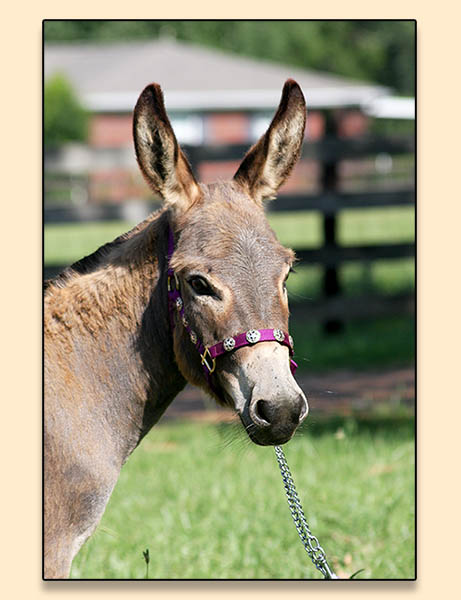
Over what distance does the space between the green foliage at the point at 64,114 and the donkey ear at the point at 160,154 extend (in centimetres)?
1935

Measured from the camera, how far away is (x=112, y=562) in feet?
12.9

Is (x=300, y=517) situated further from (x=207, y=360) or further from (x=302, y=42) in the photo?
(x=302, y=42)

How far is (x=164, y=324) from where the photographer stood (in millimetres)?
2760

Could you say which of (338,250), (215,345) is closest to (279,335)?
(215,345)

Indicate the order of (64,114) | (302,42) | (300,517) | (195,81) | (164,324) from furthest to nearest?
(302,42)
(195,81)
(64,114)
(300,517)
(164,324)

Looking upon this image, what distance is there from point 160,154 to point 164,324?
0.56 metres

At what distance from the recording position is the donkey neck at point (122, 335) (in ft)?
9.09

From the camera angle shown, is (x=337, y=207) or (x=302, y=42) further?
(x=302, y=42)

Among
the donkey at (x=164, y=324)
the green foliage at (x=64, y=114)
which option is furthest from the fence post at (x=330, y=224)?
the green foliage at (x=64, y=114)

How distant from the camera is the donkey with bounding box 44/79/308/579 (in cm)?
243

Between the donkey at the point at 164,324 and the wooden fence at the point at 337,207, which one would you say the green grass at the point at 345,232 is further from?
the donkey at the point at 164,324

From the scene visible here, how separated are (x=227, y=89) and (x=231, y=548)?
823 inches

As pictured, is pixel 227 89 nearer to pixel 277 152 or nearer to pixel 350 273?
pixel 350 273
